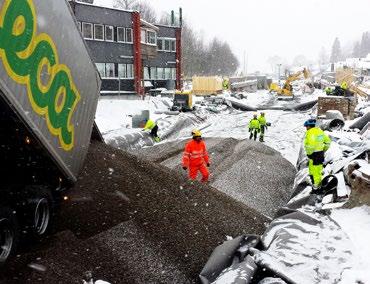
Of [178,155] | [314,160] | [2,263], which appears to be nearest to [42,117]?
[2,263]

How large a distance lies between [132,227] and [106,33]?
31181 millimetres

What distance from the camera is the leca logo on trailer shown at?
4.29m

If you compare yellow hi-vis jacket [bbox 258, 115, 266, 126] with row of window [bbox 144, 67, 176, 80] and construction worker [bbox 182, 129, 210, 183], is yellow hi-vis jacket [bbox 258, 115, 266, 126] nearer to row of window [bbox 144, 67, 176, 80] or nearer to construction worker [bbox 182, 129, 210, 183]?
construction worker [bbox 182, 129, 210, 183]

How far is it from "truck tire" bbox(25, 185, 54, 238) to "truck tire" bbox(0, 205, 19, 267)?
1.27 ft

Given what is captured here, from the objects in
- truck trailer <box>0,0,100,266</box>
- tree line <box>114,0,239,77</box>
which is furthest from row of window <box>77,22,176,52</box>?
tree line <box>114,0,239,77</box>

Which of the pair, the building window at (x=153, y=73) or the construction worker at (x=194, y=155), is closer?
the construction worker at (x=194, y=155)

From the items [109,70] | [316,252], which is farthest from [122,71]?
[316,252]

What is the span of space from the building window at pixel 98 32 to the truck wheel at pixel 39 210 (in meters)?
30.6

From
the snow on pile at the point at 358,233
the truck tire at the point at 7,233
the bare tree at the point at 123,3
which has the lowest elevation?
the snow on pile at the point at 358,233

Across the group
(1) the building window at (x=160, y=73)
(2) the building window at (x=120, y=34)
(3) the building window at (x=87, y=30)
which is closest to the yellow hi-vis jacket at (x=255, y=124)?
(3) the building window at (x=87, y=30)

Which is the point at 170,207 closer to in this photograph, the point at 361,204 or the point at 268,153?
the point at 361,204

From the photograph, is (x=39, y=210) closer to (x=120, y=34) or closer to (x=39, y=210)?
(x=39, y=210)

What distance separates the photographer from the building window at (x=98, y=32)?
34.3m

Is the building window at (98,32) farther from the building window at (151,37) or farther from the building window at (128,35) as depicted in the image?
the building window at (151,37)
